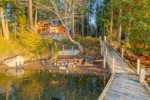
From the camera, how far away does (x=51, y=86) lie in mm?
11750

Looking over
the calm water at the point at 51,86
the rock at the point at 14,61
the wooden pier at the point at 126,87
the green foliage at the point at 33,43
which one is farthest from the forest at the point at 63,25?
the calm water at the point at 51,86

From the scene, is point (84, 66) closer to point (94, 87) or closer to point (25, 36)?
point (94, 87)

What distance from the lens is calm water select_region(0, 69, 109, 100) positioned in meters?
9.96

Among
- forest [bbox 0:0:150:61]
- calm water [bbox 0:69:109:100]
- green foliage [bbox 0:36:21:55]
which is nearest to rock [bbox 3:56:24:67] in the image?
forest [bbox 0:0:150:61]

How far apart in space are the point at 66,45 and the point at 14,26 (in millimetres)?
10370

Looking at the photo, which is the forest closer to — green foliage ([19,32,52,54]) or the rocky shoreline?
green foliage ([19,32,52,54])

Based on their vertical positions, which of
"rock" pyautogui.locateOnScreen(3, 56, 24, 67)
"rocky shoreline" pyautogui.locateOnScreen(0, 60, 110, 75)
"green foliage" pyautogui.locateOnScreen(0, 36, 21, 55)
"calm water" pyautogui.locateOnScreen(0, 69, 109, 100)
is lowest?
"calm water" pyautogui.locateOnScreen(0, 69, 109, 100)

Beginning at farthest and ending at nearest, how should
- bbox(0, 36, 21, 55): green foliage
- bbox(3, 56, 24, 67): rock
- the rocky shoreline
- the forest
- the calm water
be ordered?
bbox(0, 36, 21, 55): green foliage, bbox(3, 56, 24, 67): rock, the rocky shoreline, the forest, the calm water

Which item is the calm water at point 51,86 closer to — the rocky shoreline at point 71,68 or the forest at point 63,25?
the rocky shoreline at point 71,68

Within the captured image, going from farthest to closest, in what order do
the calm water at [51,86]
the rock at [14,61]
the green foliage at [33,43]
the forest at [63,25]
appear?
1. the green foliage at [33,43]
2. the rock at [14,61]
3. the forest at [63,25]
4. the calm water at [51,86]

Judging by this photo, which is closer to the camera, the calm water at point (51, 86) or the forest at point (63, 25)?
the calm water at point (51, 86)

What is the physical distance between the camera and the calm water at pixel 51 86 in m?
9.96

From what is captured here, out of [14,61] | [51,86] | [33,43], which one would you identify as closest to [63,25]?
[33,43]

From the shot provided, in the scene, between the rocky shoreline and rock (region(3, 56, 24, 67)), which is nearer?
the rocky shoreline
